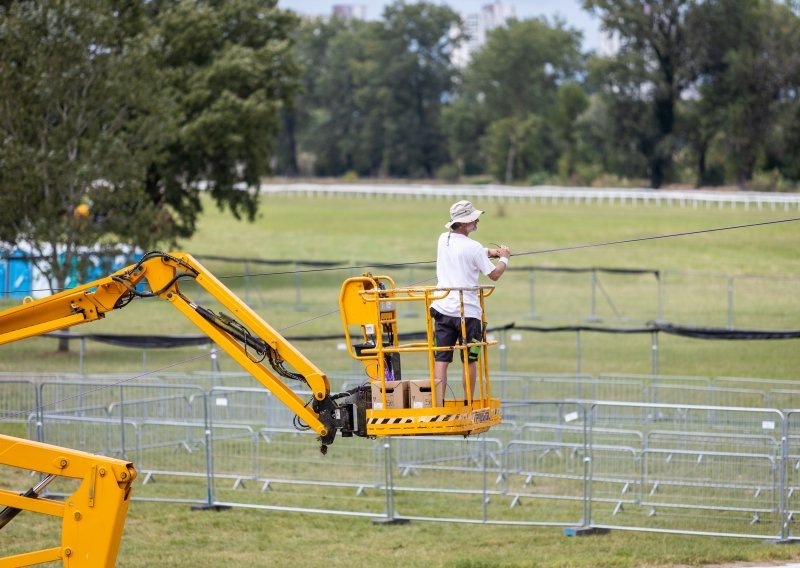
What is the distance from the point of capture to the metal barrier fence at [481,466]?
49.7 ft

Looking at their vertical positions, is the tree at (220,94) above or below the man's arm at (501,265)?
above

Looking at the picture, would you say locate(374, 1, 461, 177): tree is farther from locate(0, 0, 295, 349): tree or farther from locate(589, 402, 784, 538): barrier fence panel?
locate(589, 402, 784, 538): barrier fence panel

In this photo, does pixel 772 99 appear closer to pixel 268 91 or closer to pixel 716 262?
pixel 716 262

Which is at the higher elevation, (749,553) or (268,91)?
(268,91)

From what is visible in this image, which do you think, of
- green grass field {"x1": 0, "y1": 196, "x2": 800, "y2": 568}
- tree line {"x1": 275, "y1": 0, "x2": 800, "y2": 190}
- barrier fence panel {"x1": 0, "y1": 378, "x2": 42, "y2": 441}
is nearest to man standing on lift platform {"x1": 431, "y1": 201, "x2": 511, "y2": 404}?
green grass field {"x1": 0, "y1": 196, "x2": 800, "y2": 568}

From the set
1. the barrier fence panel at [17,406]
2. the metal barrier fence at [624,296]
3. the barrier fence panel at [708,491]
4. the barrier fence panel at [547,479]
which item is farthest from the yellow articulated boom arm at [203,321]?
the metal barrier fence at [624,296]

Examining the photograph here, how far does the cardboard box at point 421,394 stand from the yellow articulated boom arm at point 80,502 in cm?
235

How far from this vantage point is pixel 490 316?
3550cm

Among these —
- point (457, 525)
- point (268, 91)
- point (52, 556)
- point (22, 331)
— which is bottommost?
point (457, 525)

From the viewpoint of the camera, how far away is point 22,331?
11.1 meters

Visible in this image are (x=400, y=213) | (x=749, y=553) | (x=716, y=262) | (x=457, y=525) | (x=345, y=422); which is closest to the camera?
(x=345, y=422)

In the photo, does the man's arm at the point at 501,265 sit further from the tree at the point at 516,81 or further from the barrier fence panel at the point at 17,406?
the tree at the point at 516,81

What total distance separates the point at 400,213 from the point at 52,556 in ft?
208

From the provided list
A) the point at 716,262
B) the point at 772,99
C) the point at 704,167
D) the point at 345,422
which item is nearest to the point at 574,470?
the point at 345,422
